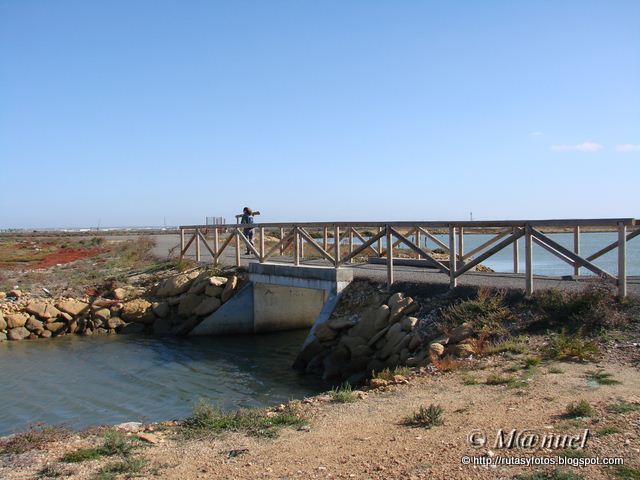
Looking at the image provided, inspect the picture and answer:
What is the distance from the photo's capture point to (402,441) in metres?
6.34

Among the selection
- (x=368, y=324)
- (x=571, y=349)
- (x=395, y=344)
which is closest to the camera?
(x=571, y=349)

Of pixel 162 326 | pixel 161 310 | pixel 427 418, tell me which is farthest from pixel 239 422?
pixel 161 310

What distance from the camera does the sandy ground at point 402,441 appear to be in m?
5.64

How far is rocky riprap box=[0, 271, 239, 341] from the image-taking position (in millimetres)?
19438

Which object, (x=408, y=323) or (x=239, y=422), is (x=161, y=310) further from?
(x=239, y=422)

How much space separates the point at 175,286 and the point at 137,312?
1.49 metres

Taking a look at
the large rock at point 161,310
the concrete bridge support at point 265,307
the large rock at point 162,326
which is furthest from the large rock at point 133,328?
the concrete bridge support at point 265,307

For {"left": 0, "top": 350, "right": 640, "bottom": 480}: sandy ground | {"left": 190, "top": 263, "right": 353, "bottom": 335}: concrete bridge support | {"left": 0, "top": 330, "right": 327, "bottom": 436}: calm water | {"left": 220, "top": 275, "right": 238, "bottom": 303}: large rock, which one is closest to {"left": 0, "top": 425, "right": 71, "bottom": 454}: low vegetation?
{"left": 0, "top": 350, "right": 640, "bottom": 480}: sandy ground

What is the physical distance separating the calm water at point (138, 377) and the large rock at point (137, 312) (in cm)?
97

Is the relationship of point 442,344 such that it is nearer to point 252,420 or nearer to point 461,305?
point 461,305

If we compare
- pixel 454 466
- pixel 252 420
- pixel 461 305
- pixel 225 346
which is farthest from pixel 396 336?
pixel 225 346

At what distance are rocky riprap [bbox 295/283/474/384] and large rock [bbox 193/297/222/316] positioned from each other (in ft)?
19.3

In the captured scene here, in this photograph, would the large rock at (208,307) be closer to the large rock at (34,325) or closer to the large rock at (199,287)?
the large rock at (199,287)

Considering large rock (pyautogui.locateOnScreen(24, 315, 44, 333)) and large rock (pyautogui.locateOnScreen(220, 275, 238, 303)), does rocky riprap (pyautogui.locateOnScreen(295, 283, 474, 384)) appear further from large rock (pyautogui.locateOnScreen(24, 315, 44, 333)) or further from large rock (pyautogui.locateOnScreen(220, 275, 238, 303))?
large rock (pyautogui.locateOnScreen(24, 315, 44, 333))
